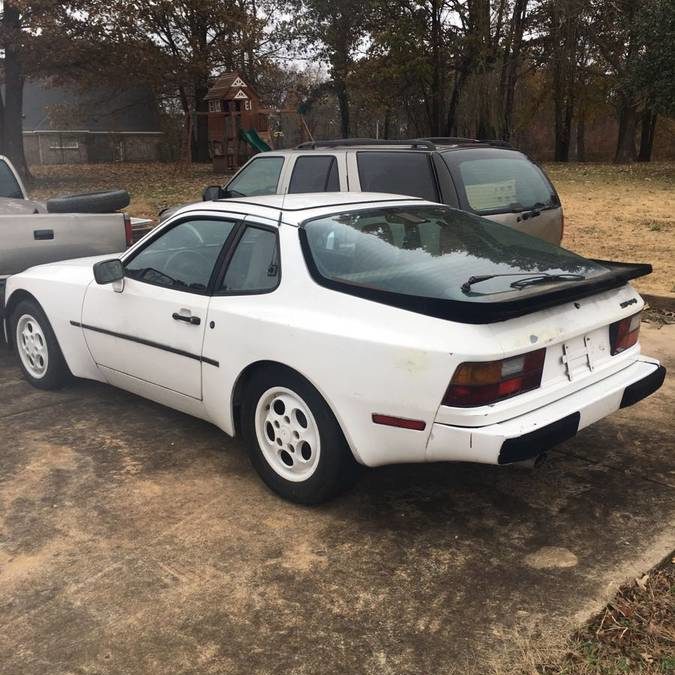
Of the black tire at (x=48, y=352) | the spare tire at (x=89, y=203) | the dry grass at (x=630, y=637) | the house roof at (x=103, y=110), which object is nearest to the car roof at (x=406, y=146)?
the spare tire at (x=89, y=203)

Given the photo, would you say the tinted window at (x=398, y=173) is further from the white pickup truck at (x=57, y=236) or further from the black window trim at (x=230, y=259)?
the black window trim at (x=230, y=259)

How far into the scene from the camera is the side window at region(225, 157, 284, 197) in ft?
26.6

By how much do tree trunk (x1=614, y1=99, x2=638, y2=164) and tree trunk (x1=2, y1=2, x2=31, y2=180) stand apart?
28368 millimetres

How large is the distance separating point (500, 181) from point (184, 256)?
343 cm

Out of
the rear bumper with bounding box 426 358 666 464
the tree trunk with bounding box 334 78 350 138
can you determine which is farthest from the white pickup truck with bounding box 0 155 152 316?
the tree trunk with bounding box 334 78 350 138

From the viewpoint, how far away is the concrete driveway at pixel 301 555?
277 cm

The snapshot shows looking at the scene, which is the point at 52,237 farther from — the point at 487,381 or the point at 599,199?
the point at 599,199

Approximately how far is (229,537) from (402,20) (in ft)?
109

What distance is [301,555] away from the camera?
335cm

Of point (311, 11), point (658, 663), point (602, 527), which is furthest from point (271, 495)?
point (311, 11)

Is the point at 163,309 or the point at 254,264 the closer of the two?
the point at 254,264

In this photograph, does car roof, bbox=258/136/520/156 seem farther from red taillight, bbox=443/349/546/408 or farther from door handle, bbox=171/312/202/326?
red taillight, bbox=443/349/546/408

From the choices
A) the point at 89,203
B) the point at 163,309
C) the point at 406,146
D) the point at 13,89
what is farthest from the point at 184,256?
the point at 13,89

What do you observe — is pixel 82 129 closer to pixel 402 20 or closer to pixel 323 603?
pixel 402 20
